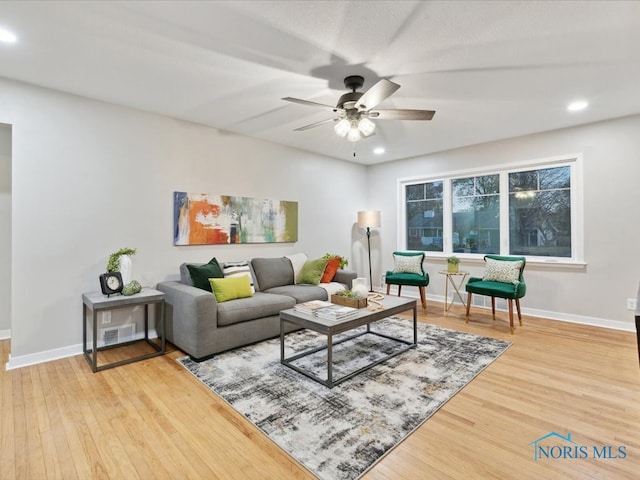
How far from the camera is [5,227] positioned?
11.5 feet

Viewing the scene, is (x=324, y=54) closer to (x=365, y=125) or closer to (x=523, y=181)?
(x=365, y=125)

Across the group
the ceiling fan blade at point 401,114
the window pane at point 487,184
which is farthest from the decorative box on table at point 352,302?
the window pane at point 487,184

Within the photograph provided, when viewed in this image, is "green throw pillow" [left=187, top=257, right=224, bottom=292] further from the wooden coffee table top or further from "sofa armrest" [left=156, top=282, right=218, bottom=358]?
the wooden coffee table top

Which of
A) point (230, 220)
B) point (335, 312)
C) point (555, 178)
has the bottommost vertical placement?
point (335, 312)

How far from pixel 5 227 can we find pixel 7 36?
2205 millimetres

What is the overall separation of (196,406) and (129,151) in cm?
272

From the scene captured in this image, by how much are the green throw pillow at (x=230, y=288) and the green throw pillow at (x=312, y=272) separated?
3.44ft

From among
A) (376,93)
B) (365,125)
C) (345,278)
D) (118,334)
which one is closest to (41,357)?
(118,334)

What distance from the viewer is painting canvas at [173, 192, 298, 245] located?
12.7 feet

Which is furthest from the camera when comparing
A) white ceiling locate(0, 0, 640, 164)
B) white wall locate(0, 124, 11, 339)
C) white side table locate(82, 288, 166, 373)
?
white wall locate(0, 124, 11, 339)

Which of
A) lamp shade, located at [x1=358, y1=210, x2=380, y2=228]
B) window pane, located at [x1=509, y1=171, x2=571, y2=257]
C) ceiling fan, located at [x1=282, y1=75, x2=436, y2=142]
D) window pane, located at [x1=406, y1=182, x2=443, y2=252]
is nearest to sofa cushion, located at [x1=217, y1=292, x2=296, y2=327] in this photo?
ceiling fan, located at [x1=282, y1=75, x2=436, y2=142]

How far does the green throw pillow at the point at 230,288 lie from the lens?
3342 mm

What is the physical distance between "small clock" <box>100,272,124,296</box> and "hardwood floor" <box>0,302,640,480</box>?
2.28 ft

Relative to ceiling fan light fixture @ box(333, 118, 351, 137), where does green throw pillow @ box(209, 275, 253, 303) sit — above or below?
below
